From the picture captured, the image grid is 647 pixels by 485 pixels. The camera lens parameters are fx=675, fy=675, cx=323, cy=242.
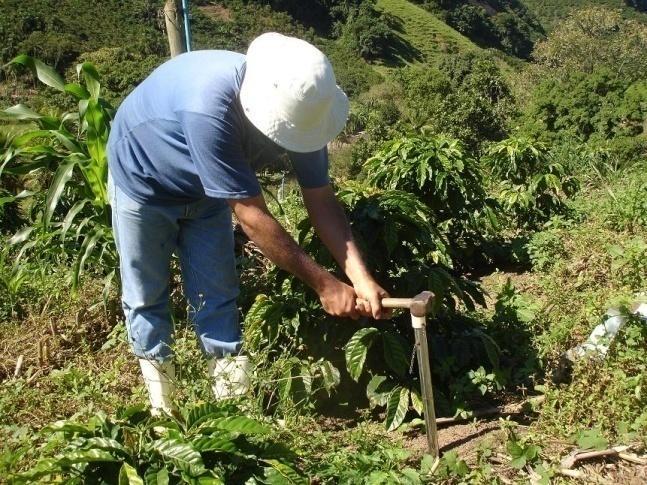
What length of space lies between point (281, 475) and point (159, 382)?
2.57 ft

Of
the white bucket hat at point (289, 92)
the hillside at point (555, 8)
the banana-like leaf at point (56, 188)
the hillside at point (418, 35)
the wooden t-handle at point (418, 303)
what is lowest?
the hillside at point (555, 8)

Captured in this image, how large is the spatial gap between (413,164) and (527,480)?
227 cm

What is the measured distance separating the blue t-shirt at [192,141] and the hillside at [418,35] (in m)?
64.8

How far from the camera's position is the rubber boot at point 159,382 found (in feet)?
7.75

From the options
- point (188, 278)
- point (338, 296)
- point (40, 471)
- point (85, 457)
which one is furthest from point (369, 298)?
point (40, 471)

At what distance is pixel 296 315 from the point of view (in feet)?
8.30

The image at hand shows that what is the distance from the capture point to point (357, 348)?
234 cm

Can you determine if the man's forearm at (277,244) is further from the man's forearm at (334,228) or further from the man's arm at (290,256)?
the man's forearm at (334,228)

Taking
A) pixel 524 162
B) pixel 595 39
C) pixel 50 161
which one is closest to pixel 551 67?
pixel 595 39

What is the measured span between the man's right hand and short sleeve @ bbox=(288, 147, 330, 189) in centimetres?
33

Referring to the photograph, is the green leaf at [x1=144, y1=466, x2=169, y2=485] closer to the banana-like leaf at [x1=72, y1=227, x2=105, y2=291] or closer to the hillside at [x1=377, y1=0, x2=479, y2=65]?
the banana-like leaf at [x1=72, y1=227, x2=105, y2=291]

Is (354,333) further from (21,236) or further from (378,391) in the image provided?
(21,236)

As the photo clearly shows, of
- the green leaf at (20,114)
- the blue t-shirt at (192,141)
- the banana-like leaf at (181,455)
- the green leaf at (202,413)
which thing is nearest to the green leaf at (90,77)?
the green leaf at (20,114)

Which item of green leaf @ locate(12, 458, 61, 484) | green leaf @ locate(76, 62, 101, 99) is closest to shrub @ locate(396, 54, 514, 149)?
green leaf @ locate(76, 62, 101, 99)
